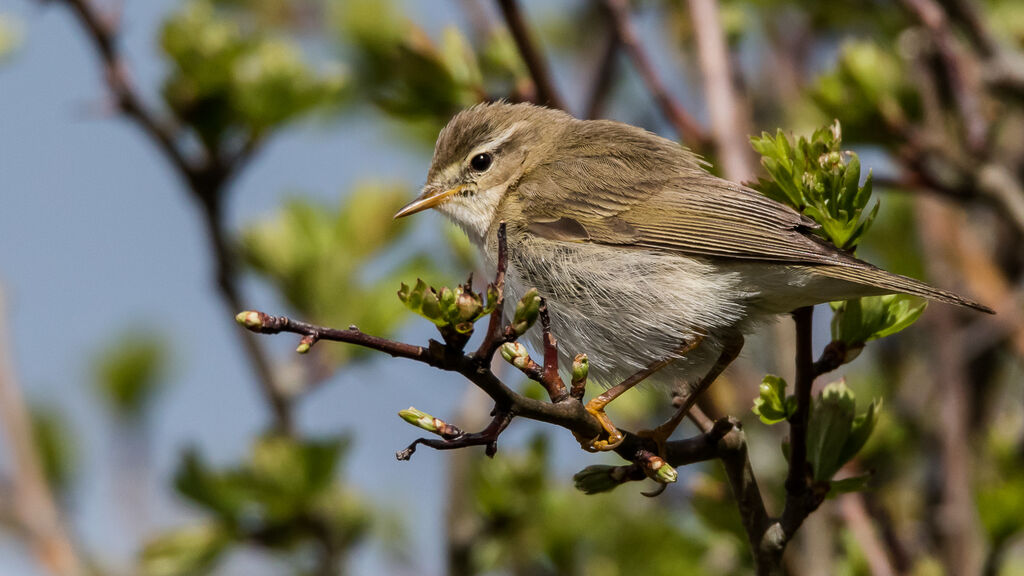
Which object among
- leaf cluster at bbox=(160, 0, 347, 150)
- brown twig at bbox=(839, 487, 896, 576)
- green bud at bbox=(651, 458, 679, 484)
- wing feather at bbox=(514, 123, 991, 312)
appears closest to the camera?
green bud at bbox=(651, 458, 679, 484)

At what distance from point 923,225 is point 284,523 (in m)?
2.57

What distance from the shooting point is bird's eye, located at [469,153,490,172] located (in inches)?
153

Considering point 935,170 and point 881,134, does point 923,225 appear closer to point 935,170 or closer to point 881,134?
point 935,170

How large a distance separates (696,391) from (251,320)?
133 cm

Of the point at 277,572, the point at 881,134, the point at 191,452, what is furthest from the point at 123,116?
the point at 881,134

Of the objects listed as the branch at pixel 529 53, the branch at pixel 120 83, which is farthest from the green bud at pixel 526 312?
the branch at pixel 120 83

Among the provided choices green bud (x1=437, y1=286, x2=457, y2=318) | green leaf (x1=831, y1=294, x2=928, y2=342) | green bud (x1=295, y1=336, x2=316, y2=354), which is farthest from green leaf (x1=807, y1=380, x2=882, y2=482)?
green bud (x1=295, y1=336, x2=316, y2=354)

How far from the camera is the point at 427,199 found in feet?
12.7

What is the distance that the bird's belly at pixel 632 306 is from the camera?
3.01m

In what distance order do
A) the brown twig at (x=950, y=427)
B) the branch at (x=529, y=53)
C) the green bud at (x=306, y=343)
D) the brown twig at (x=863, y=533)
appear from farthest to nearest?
1. the brown twig at (x=950, y=427)
2. the branch at (x=529, y=53)
3. the brown twig at (x=863, y=533)
4. the green bud at (x=306, y=343)

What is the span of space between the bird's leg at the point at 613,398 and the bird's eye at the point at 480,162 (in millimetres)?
1169

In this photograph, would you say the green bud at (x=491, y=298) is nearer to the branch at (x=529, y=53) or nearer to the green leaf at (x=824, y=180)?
the green leaf at (x=824, y=180)

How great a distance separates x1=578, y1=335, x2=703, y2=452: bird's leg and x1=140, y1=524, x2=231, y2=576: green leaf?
1.62 metres

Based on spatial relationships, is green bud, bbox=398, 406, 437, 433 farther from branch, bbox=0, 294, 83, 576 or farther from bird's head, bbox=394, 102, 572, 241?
branch, bbox=0, 294, 83, 576
